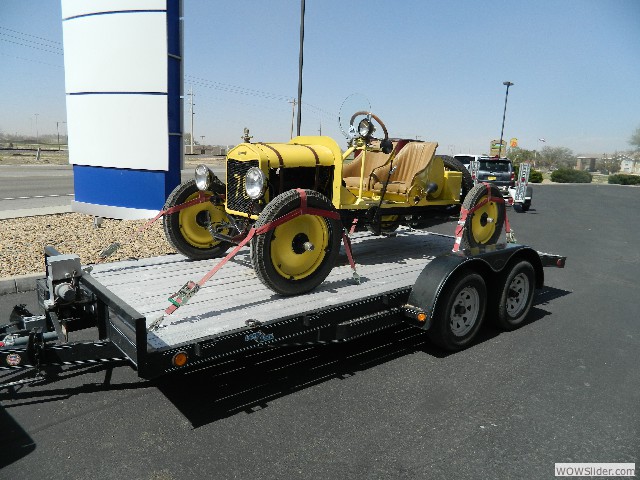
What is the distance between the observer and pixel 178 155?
9.52 m

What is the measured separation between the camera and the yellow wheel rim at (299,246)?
Answer: 4.01 m

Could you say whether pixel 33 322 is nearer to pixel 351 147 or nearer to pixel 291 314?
pixel 291 314

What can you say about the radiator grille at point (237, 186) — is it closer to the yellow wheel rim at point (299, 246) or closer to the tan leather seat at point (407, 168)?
the yellow wheel rim at point (299, 246)

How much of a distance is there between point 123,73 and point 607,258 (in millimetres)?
10038

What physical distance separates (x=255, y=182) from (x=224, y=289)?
38.5 inches

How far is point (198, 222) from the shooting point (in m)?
5.34

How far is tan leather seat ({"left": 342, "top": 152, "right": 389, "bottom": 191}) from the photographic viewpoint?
5824 millimetres

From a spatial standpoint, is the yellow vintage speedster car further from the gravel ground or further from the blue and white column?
the blue and white column

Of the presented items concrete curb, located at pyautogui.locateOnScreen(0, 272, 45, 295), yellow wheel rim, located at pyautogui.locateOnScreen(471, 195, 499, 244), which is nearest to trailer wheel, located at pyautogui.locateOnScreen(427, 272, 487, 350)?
yellow wheel rim, located at pyautogui.locateOnScreen(471, 195, 499, 244)

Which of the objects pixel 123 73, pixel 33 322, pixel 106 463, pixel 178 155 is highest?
pixel 123 73

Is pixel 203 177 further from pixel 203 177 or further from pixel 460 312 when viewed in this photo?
pixel 460 312

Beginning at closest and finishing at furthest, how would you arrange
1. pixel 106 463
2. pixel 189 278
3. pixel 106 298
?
1. pixel 106 463
2. pixel 106 298
3. pixel 189 278

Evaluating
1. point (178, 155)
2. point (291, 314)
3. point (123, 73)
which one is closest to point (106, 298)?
point (291, 314)

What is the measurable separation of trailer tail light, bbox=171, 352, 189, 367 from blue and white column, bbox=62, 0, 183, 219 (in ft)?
22.9
